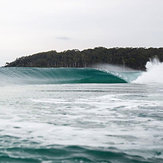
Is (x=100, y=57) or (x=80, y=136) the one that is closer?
(x=80, y=136)

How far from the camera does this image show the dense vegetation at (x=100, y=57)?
92.8m

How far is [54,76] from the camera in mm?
28500

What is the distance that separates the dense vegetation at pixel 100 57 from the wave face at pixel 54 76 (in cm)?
6001

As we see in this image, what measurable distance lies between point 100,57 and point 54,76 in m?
71.8

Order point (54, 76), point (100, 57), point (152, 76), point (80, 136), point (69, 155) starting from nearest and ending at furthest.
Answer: point (69, 155) → point (80, 136) → point (54, 76) → point (152, 76) → point (100, 57)

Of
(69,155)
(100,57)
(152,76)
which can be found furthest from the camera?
(100,57)

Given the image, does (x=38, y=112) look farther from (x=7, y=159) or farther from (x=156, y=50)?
(x=156, y=50)

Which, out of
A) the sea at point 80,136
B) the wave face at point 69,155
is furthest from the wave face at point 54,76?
the wave face at point 69,155

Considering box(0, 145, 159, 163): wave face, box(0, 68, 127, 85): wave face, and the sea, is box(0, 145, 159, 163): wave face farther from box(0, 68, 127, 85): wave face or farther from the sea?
box(0, 68, 127, 85): wave face

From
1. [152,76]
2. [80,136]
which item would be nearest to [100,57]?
[152,76]

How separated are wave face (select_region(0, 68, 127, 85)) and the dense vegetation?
197 feet

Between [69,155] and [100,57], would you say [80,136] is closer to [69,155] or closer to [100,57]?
[69,155]

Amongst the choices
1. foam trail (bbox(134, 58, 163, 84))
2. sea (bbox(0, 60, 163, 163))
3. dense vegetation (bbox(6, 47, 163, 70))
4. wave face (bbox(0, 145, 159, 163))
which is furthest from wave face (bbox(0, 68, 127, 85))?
dense vegetation (bbox(6, 47, 163, 70))

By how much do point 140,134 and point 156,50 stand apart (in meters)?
99.1
